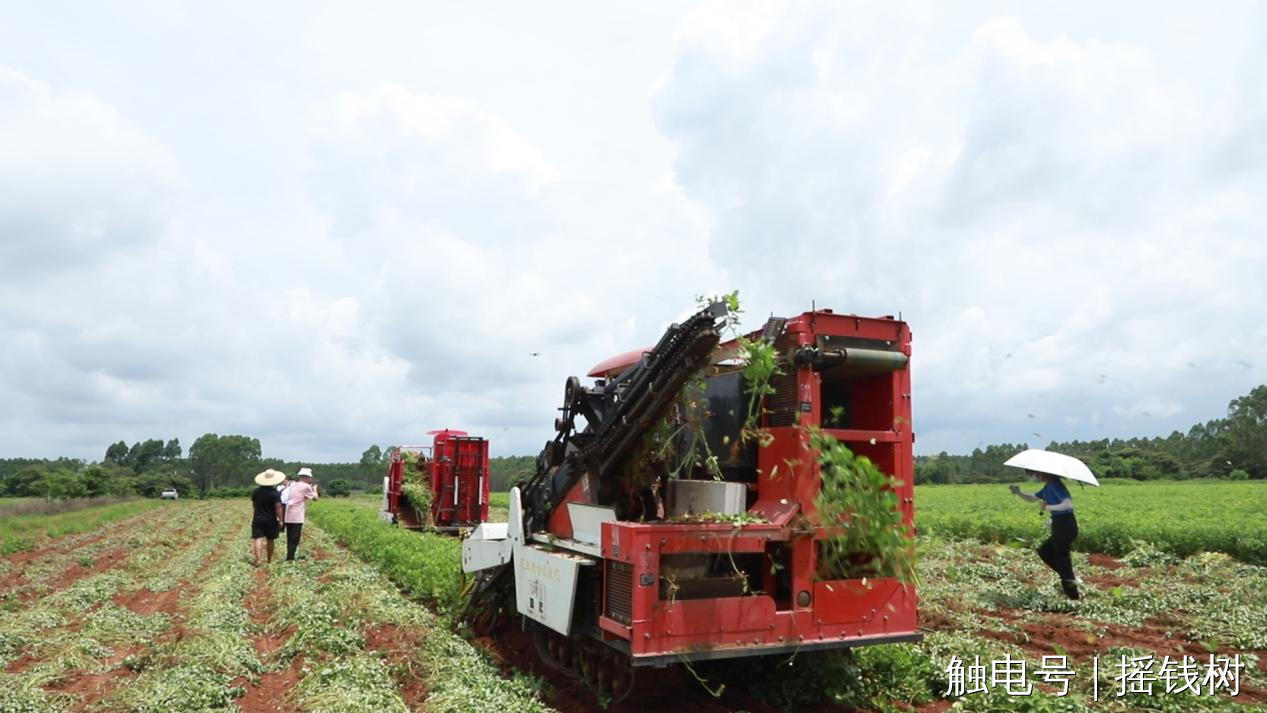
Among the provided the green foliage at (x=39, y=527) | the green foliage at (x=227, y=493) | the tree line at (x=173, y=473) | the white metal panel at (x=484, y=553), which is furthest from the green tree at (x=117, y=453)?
the white metal panel at (x=484, y=553)

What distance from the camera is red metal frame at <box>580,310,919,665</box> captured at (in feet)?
18.3

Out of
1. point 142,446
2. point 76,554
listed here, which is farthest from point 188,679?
point 142,446

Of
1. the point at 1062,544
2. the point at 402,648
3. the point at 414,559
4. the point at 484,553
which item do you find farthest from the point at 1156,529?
the point at 402,648

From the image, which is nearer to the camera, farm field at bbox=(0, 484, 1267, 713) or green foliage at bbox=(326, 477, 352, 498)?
farm field at bbox=(0, 484, 1267, 713)

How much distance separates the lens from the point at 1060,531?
10273 millimetres

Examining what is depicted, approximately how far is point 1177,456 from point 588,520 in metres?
65.0

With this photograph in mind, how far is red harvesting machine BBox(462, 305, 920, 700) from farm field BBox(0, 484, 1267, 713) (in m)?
0.54

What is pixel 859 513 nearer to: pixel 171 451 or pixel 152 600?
pixel 152 600

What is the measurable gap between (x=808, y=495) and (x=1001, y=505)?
28.0 m

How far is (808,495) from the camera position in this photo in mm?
5883

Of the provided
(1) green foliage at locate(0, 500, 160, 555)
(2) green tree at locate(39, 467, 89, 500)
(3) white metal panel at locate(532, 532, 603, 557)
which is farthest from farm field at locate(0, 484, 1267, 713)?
(2) green tree at locate(39, 467, 89, 500)

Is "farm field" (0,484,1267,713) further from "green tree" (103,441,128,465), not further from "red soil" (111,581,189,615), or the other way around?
"green tree" (103,441,128,465)

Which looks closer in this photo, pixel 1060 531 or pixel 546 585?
pixel 546 585

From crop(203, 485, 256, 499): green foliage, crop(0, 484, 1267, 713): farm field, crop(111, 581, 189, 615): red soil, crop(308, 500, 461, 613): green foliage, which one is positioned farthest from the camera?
crop(203, 485, 256, 499): green foliage
